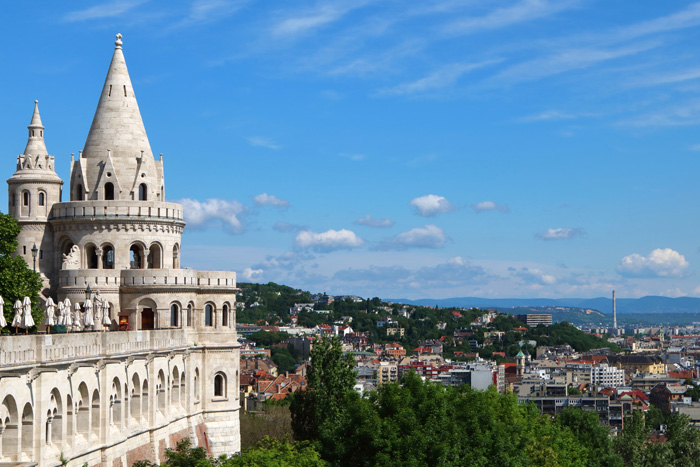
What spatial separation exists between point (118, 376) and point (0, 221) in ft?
51.0

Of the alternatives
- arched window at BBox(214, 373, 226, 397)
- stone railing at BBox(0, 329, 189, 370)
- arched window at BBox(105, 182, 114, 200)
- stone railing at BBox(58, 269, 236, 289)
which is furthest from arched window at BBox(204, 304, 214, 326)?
arched window at BBox(105, 182, 114, 200)

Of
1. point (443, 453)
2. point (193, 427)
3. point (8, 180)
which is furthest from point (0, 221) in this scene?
point (443, 453)

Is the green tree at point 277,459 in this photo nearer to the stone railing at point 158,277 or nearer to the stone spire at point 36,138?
the stone railing at point 158,277

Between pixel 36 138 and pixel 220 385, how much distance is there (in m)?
17.3

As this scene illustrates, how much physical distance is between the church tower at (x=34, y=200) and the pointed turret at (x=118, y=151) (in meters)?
1.79

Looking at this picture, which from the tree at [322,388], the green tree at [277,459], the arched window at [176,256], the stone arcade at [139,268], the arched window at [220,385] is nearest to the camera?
the green tree at [277,459]

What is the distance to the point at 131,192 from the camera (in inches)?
2589

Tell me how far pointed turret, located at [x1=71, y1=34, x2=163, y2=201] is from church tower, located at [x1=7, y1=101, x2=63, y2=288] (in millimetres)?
1790

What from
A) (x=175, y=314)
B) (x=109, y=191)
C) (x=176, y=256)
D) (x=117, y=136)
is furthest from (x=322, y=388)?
(x=117, y=136)

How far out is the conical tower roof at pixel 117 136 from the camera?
2606 inches

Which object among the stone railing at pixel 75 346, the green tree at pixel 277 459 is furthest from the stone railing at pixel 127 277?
the green tree at pixel 277 459

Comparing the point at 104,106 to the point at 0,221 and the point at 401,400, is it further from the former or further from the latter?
the point at 401,400

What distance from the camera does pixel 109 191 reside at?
66000 millimetres

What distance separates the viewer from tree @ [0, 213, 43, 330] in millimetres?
57656
